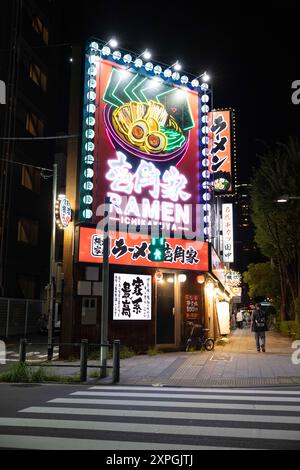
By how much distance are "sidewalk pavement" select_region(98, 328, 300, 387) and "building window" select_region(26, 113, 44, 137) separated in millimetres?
24708

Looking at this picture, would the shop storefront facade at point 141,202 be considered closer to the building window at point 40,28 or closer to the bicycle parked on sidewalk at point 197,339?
the bicycle parked on sidewalk at point 197,339

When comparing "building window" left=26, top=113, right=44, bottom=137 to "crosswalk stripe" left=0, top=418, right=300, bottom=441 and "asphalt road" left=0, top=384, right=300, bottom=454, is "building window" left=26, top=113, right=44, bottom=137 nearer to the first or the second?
"asphalt road" left=0, top=384, right=300, bottom=454

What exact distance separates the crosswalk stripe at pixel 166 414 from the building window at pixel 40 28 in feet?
118

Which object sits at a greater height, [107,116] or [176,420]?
[107,116]

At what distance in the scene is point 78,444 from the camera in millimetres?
6113

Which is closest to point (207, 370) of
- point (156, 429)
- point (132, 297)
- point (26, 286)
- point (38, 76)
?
point (132, 297)

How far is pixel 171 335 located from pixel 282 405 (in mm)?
10522

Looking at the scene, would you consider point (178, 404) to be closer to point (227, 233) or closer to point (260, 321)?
point (260, 321)

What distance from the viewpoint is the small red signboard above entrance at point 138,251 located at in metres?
17.1

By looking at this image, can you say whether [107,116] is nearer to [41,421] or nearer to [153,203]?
[153,203]

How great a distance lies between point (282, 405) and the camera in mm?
8961

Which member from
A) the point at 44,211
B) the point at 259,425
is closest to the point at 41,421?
the point at 259,425

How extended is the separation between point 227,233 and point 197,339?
13903mm

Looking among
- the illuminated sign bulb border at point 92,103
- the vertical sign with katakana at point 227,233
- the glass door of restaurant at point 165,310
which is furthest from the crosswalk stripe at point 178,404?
the vertical sign with katakana at point 227,233
